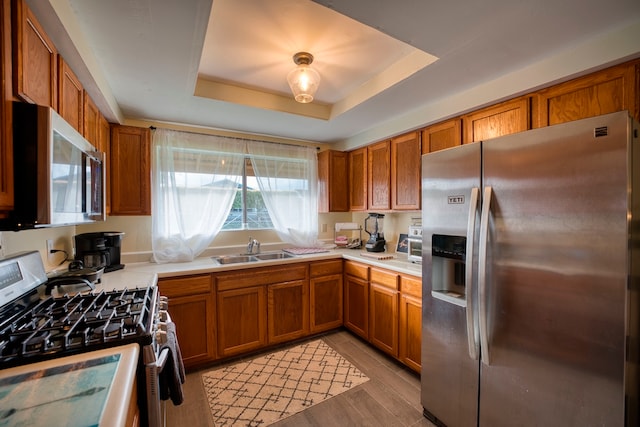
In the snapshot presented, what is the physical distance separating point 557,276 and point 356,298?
192cm

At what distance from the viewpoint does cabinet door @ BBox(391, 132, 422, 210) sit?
99.0 inches

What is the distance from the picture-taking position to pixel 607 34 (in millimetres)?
1398

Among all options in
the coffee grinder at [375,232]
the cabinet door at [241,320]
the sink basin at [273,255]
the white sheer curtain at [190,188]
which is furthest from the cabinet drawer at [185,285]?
the coffee grinder at [375,232]

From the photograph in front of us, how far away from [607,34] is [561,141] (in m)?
0.77

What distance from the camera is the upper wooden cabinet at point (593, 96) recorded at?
1378 mm

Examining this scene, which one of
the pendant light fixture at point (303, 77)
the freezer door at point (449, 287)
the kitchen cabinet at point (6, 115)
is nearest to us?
the kitchen cabinet at point (6, 115)

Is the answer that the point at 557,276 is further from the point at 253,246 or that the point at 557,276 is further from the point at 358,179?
the point at 253,246

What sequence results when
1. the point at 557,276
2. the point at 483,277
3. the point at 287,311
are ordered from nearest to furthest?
the point at 557,276 < the point at 483,277 < the point at 287,311

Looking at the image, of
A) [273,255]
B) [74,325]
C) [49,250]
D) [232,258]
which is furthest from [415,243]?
[49,250]

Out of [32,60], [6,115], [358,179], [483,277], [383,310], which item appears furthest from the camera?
[358,179]

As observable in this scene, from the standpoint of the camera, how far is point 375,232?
3.23 m

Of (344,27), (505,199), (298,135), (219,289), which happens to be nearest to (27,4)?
(344,27)

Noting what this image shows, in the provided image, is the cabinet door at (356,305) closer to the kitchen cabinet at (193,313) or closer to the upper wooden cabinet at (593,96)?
the kitchen cabinet at (193,313)

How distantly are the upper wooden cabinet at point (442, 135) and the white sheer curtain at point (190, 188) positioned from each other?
194 centimetres
